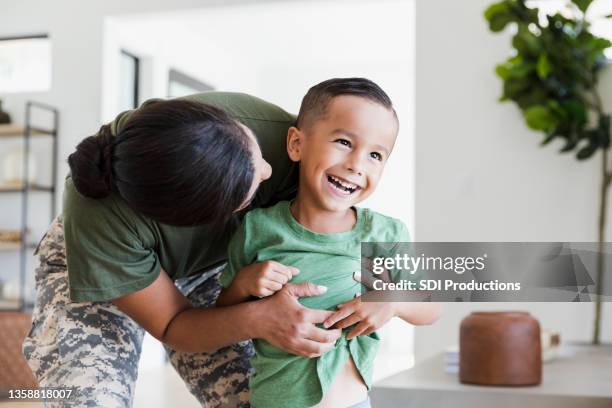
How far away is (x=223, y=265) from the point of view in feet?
5.15

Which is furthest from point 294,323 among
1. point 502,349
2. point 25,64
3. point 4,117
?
point 25,64

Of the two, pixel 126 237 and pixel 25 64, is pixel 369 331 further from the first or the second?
pixel 25 64

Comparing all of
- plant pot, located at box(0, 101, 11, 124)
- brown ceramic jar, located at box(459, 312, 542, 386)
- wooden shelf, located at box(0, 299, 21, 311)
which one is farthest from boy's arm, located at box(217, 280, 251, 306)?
plant pot, located at box(0, 101, 11, 124)

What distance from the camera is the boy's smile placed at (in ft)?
4.08

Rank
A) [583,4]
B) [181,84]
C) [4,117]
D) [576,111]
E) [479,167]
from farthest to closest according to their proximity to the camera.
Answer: [181,84] → [4,117] → [479,167] → [576,111] → [583,4]

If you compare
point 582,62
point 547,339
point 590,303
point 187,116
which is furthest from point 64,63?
point 187,116

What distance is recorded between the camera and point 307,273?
1263mm

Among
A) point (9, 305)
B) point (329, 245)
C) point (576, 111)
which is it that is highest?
point (576, 111)

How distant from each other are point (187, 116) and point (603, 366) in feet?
5.21

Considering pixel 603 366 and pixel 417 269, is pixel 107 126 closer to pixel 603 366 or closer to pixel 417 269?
pixel 417 269

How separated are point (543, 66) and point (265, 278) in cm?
307

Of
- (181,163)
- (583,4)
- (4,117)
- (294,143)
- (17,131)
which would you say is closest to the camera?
(181,163)

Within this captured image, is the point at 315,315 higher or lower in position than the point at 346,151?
lower

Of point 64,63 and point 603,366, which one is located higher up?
point 64,63
